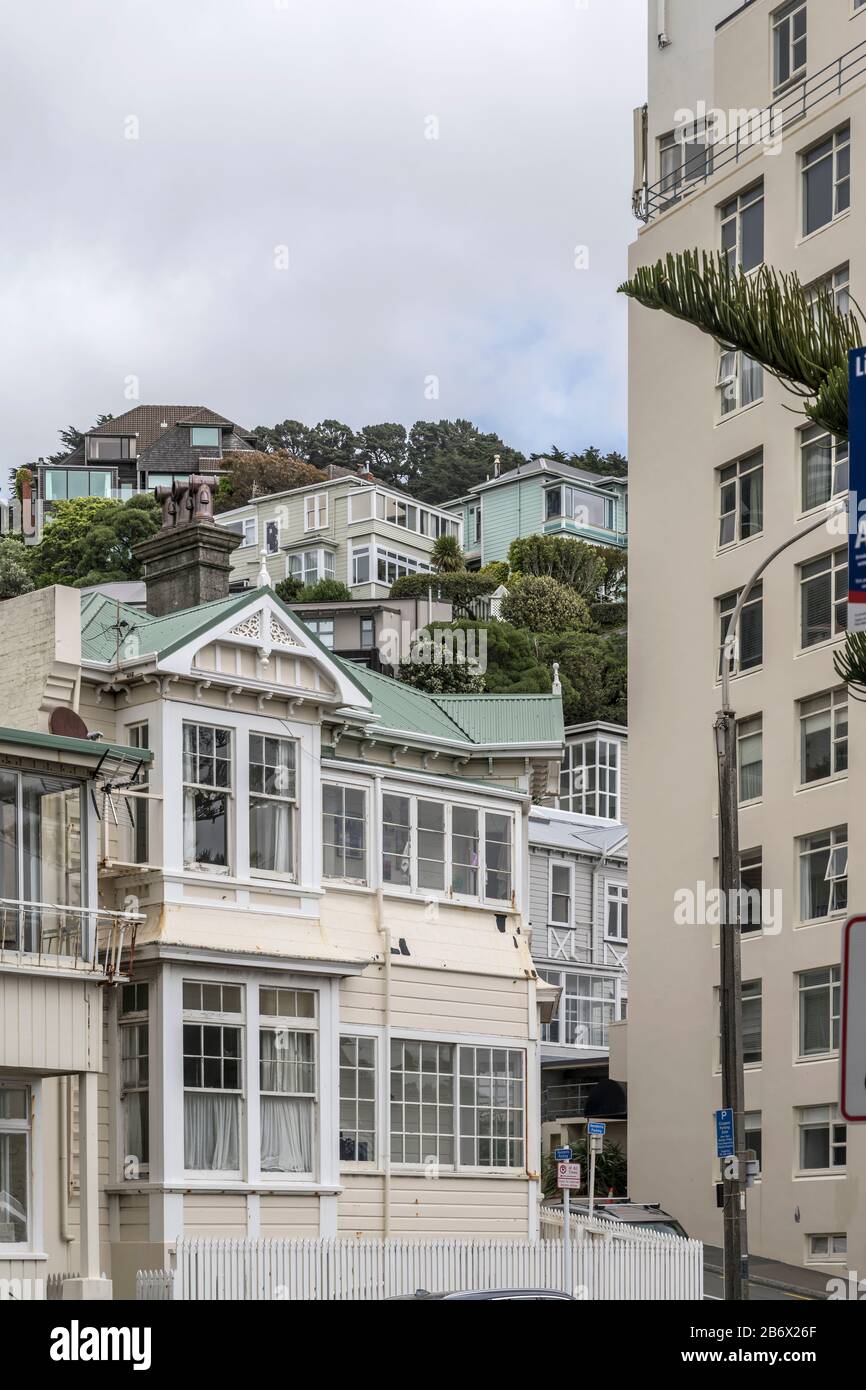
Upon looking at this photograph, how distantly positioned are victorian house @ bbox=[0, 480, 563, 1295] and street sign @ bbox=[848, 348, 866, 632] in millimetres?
15760

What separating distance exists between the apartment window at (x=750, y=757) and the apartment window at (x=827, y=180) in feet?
32.7

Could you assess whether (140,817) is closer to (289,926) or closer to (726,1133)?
(289,926)

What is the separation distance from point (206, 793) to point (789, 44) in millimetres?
26038

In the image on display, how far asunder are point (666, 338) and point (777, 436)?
15.7 feet

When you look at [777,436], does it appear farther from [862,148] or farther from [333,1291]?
[333,1291]

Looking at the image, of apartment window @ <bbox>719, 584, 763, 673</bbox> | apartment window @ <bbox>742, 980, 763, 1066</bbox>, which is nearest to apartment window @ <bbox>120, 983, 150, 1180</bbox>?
apartment window @ <bbox>742, 980, 763, 1066</bbox>

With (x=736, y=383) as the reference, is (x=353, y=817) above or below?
below

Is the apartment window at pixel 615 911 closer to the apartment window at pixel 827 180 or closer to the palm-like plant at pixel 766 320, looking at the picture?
the apartment window at pixel 827 180

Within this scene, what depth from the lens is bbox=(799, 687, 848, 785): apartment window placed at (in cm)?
4000

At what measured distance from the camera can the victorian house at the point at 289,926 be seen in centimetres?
2495

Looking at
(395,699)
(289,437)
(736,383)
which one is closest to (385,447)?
(289,437)

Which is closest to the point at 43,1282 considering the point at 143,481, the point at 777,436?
the point at 777,436

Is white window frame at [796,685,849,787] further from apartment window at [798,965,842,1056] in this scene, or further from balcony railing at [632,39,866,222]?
balcony railing at [632,39,866,222]

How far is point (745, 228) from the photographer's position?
145 ft
